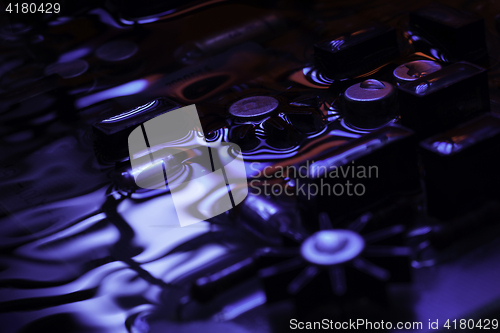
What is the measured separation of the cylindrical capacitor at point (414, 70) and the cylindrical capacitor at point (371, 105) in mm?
73

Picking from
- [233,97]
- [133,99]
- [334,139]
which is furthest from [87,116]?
[334,139]

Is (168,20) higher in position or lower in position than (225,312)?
higher

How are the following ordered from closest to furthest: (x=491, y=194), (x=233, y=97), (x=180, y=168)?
(x=491, y=194) < (x=180, y=168) < (x=233, y=97)

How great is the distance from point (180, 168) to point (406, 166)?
385 millimetres

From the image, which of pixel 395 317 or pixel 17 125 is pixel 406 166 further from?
pixel 17 125

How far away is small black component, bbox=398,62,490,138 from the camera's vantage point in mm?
824

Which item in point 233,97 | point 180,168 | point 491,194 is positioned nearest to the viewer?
point 491,194

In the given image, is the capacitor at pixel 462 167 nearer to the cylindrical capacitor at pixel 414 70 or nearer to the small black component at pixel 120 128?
the cylindrical capacitor at pixel 414 70

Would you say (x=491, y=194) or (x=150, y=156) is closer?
(x=491, y=194)

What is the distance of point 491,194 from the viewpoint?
29.1 inches

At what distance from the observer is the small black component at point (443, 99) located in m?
0.82

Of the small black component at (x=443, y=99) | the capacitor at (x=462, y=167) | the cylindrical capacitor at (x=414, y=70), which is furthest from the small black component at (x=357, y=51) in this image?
the capacitor at (x=462, y=167)

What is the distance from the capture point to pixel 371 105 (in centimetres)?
96

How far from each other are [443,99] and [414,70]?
25 cm
